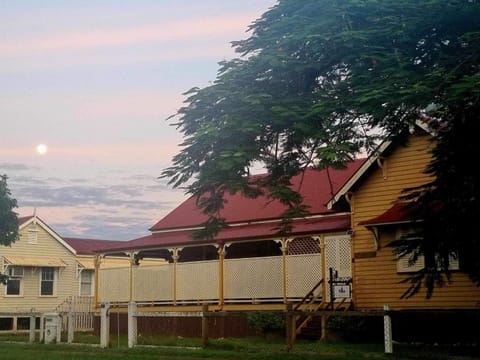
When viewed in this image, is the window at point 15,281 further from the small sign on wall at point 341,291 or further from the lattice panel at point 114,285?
the small sign on wall at point 341,291

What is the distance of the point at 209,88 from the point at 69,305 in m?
25.3

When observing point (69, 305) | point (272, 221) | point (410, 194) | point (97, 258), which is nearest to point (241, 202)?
point (272, 221)

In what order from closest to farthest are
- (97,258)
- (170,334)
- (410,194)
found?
(410,194), (170,334), (97,258)

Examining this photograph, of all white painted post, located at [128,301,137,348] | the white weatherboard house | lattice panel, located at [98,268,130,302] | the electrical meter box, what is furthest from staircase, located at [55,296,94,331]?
white painted post, located at [128,301,137,348]

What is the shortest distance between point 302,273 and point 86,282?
93.9 ft

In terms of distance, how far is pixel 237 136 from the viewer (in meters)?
16.8


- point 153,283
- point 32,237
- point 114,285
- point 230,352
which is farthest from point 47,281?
point 230,352

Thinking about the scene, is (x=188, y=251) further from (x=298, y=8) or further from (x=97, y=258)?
(x=298, y=8)

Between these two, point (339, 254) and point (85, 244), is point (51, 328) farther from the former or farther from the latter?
point (85, 244)

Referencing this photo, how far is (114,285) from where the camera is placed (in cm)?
3712

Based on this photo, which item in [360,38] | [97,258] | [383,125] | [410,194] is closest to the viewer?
[360,38]

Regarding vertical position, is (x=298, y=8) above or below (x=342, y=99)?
above

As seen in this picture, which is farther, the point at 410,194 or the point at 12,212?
the point at 12,212

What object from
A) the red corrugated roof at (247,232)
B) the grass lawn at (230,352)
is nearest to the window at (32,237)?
the red corrugated roof at (247,232)
